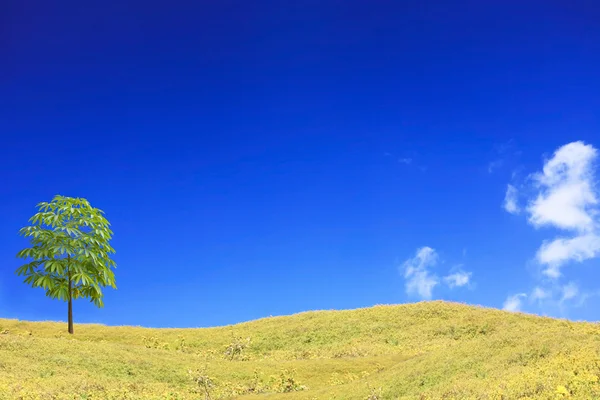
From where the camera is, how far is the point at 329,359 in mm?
30719

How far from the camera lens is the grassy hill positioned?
17.2 m

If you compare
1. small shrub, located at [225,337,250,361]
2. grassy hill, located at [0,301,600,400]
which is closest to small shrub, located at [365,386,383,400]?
grassy hill, located at [0,301,600,400]

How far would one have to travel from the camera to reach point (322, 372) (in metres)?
28.2

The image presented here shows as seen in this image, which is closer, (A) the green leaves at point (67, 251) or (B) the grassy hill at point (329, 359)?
(B) the grassy hill at point (329, 359)

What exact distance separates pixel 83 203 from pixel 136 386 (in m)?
21.9

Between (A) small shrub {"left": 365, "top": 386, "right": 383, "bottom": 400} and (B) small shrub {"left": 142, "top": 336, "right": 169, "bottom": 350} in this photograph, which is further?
(B) small shrub {"left": 142, "top": 336, "right": 169, "bottom": 350}

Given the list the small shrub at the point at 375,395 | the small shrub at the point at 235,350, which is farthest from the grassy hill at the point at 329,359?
the small shrub at the point at 235,350

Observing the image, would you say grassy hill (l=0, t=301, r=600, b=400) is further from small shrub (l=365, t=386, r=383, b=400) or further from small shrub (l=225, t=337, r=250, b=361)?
small shrub (l=225, t=337, r=250, b=361)

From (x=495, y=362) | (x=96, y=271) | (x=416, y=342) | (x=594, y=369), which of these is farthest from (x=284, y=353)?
(x=594, y=369)

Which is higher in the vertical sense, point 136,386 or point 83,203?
point 83,203

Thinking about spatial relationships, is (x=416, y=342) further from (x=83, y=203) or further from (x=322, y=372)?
(x=83, y=203)

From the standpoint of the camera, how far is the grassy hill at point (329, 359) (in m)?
17.2

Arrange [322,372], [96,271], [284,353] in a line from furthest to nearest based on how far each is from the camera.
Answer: [96,271], [284,353], [322,372]

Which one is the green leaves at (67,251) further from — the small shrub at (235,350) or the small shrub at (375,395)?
the small shrub at (375,395)
